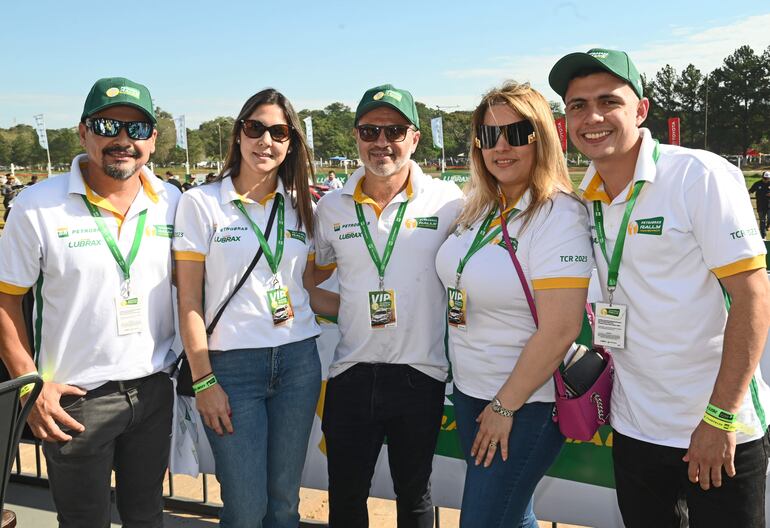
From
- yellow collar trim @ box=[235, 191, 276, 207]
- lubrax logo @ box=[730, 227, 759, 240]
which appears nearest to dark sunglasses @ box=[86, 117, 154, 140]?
yellow collar trim @ box=[235, 191, 276, 207]

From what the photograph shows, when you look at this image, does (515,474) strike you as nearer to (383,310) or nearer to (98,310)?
(383,310)

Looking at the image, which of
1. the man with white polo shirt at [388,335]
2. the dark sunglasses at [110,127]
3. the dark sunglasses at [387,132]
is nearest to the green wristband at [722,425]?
the man with white polo shirt at [388,335]

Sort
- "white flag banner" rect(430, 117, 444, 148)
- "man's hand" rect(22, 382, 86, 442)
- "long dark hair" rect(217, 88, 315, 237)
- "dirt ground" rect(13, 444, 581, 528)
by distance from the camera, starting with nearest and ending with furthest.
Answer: "man's hand" rect(22, 382, 86, 442) < "long dark hair" rect(217, 88, 315, 237) < "dirt ground" rect(13, 444, 581, 528) < "white flag banner" rect(430, 117, 444, 148)

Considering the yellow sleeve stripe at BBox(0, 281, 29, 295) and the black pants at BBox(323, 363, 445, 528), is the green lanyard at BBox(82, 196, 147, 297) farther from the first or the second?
the black pants at BBox(323, 363, 445, 528)

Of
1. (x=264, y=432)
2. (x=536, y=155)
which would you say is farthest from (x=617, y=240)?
(x=264, y=432)

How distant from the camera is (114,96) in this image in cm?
252

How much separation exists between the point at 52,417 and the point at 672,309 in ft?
7.45

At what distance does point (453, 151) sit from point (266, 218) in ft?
313

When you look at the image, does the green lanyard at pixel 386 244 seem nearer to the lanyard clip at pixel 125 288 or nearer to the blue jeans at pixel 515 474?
the blue jeans at pixel 515 474

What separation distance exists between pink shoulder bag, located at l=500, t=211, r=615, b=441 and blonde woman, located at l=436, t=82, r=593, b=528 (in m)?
0.02

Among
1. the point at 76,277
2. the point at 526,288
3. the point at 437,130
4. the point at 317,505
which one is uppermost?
the point at 437,130

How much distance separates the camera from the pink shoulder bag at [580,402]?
7.25ft

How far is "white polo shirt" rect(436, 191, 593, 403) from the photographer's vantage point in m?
2.19

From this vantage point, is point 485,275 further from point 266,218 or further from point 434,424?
point 266,218
